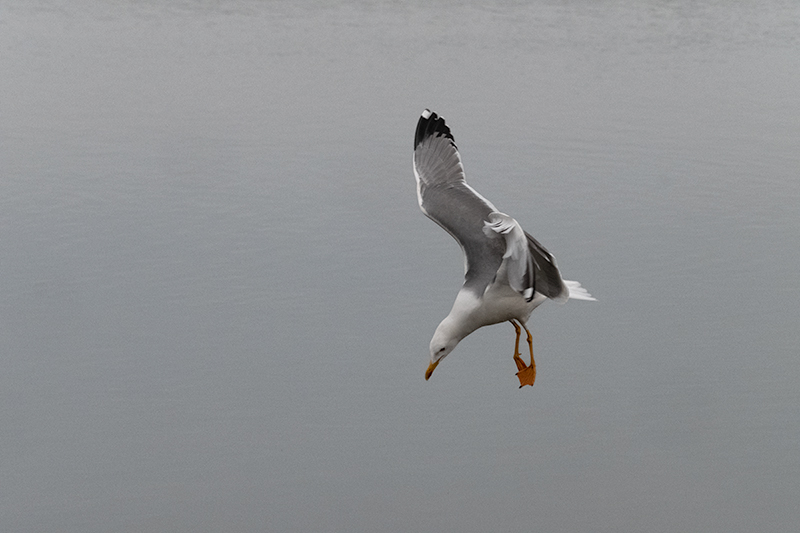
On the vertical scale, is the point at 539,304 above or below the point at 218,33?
below

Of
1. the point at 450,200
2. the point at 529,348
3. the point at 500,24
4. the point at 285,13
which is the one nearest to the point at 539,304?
the point at 529,348

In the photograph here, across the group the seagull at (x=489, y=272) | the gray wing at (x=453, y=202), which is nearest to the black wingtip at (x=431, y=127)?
the gray wing at (x=453, y=202)

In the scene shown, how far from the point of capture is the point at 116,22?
79.7 ft

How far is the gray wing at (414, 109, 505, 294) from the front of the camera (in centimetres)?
774

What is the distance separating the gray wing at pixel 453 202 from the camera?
774 centimetres

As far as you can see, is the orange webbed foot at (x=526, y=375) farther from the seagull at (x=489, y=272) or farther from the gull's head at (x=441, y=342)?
the gull's head at (x=441, y=342)

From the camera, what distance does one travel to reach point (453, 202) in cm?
849

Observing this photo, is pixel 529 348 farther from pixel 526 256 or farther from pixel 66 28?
pixel 66 28

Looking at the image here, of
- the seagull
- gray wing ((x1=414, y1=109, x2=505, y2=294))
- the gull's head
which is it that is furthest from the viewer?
gray wing ((x1=414, y1=109, x2=505, y2=294))

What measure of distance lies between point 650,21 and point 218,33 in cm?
1020

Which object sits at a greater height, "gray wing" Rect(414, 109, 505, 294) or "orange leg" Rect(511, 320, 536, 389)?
"gray wing" Rect(414, 109, 505, 294)

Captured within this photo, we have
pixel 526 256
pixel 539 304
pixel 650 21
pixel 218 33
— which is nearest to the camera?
pixel 526 256

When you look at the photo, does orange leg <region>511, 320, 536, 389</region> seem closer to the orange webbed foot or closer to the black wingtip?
the orange webbed foot

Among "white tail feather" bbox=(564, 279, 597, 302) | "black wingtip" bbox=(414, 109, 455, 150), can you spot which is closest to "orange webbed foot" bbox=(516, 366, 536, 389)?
"white tail feather" bbox=(564, 279, 597, 302)
